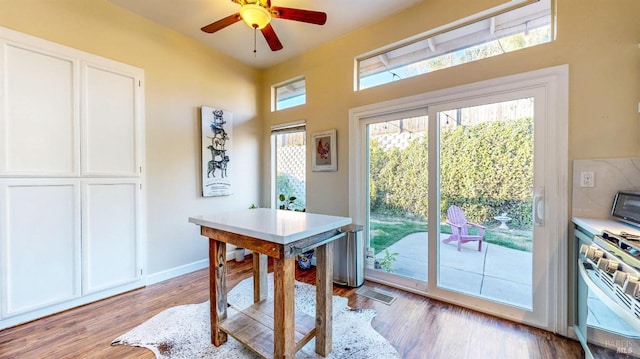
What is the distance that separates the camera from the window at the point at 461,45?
6.82 feet

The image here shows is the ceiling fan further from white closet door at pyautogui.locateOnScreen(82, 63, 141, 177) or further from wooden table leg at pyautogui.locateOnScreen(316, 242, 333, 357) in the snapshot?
wooden table leg at pyautogui.locateOnScreen(316, 242, 333, 357)

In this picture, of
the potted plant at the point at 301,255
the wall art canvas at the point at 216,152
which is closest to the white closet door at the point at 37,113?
the wall art canvas at the point at 216,152

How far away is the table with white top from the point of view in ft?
4.75

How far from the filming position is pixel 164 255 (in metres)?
3.08

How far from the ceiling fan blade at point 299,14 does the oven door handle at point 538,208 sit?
214 cm

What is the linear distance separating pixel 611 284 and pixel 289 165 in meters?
3.38

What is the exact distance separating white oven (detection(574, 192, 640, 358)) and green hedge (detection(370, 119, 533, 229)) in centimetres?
45

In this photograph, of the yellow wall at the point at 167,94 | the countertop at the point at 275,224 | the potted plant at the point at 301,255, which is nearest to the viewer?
the countertop at the point at 275,224

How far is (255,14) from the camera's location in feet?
6.19

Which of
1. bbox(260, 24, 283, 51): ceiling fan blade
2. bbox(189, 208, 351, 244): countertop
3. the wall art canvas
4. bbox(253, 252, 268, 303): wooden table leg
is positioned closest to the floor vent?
bbox(253, 252, 268, 303): wooden table leg

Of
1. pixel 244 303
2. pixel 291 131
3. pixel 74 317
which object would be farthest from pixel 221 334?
pixel 291 131

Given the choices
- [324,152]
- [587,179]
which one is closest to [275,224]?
[324,152]

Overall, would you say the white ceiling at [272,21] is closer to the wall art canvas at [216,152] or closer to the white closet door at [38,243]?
the wall art canvas at [216,152]

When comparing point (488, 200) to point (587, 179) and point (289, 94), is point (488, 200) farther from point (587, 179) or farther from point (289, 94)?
point (289, 94)
